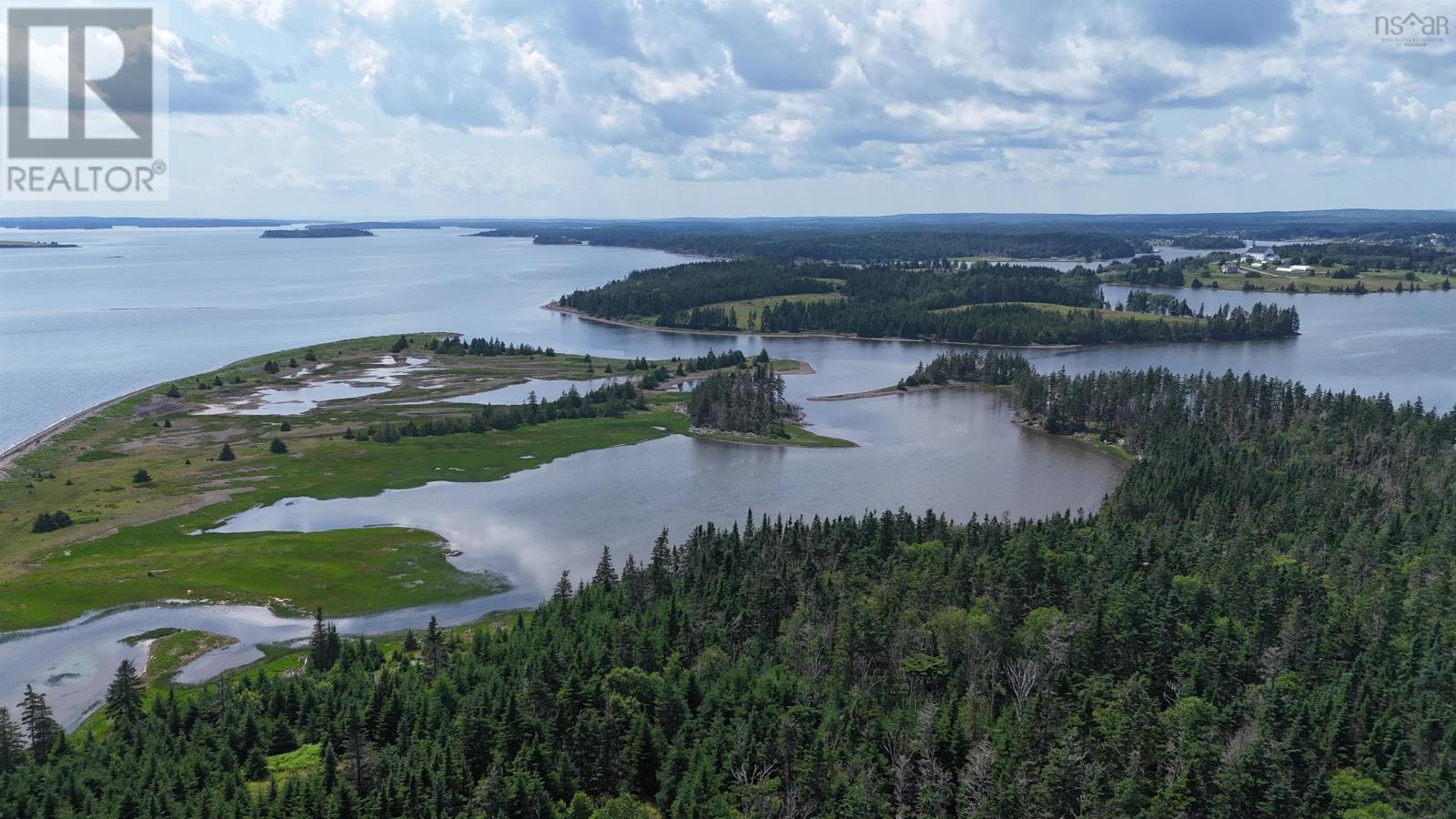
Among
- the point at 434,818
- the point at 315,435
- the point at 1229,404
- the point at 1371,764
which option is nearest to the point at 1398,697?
the point at 1371,764

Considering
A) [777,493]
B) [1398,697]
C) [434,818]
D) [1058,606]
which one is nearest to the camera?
[434,818]

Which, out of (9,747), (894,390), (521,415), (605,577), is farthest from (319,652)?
(894,390)

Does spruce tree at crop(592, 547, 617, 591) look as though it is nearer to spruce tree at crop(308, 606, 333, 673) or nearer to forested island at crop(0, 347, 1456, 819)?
forested island at crop(0, 347, 1456, 819)

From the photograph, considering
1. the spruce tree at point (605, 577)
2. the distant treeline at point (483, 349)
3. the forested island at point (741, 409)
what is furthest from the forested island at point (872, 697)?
the distant treeline at point (483, 349)

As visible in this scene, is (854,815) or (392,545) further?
(392,545)

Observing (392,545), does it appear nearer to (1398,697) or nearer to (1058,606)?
(1058,606)

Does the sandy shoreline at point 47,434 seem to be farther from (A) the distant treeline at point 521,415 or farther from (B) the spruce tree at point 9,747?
(B) the spruce tree at point 9,747

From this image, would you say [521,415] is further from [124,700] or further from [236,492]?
[124,700]
